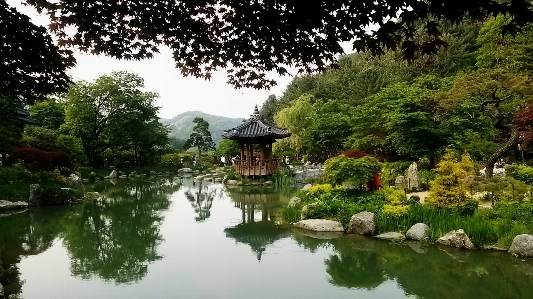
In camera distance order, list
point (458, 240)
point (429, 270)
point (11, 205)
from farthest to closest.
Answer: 1. point (11, 205)
2. point (458, 240)
3. point (429, 270)

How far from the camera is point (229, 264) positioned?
587 centimetres

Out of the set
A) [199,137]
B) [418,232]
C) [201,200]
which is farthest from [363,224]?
[199,137]

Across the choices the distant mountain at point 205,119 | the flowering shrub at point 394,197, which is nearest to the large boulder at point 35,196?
the flowering shrub at point 394,197

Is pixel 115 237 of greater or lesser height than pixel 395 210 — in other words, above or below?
below

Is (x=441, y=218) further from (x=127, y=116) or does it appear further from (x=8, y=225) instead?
(x=127, y=116)

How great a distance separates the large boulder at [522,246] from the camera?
5766 mm

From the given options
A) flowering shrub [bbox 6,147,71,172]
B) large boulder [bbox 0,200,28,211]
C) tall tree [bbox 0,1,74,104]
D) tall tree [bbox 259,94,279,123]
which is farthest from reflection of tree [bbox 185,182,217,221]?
tall tree [bbox 259,94,279,123]

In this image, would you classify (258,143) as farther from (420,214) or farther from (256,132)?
(420,214)

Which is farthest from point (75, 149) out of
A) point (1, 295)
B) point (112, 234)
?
point (1, 295)

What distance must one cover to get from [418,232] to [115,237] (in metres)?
5.91

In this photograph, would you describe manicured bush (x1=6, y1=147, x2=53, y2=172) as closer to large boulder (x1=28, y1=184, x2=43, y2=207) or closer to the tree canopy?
large boulder (x1=28, y1=184, x2=43, y2=207)

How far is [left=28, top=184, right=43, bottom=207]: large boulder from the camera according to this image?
11641 millimetres

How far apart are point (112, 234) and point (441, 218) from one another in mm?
6569

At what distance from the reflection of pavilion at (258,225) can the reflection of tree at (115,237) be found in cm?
164
